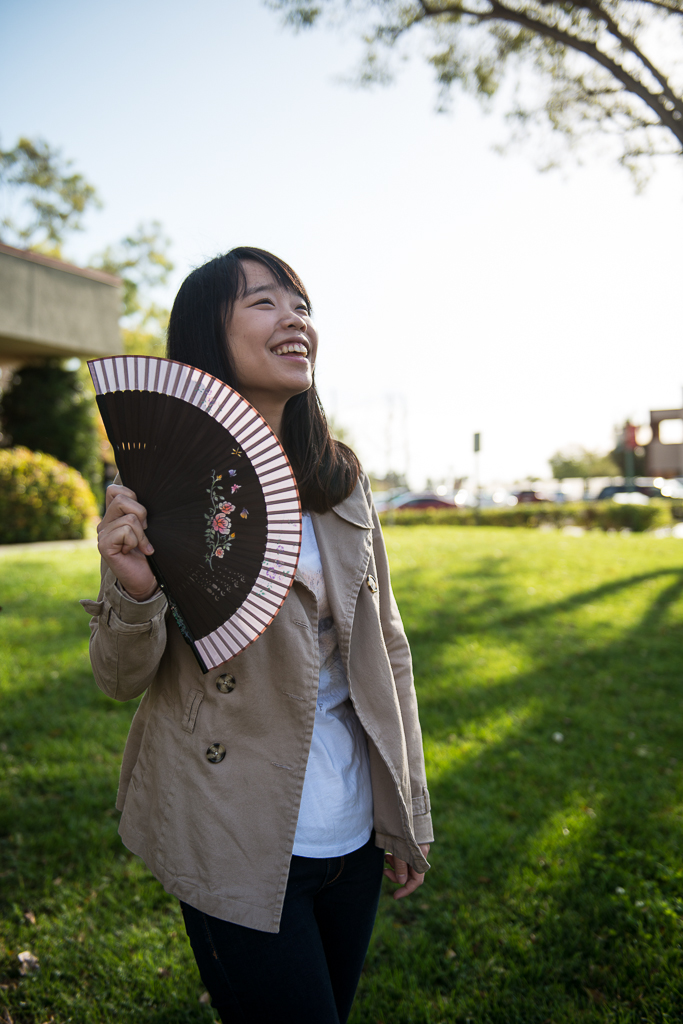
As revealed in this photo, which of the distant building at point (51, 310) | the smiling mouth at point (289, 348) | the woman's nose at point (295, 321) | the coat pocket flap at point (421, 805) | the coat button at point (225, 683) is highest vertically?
the distant building at point (51, 310)

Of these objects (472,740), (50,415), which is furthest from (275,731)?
(50,415)

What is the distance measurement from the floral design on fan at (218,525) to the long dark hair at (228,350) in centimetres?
41

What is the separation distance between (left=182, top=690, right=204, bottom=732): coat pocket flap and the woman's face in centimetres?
74

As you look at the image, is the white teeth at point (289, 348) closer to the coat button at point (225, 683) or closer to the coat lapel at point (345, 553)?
the coat lapel at point (345, 553)

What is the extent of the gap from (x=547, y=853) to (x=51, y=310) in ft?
44.9

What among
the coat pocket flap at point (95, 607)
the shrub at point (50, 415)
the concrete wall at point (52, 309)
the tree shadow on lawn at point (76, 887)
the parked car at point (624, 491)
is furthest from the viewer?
the parked car at point (624, 491)

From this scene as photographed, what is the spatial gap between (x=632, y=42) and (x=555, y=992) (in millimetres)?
8093

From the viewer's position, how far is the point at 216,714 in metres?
1.41

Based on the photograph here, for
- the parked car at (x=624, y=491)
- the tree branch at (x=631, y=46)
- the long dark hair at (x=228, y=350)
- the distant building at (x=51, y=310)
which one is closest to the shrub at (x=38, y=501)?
the distant building at (x=51, y=310)

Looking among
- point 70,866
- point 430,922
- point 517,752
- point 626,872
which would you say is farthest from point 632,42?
point 70,866

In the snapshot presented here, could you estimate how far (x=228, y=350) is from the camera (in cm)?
159

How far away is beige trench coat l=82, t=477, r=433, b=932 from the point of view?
1.34 m

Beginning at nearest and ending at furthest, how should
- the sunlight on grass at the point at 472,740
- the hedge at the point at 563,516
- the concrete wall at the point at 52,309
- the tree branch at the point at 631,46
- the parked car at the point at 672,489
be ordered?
the sunlight on grass at the point at 472,740
the tree branch at the point at 631,46
the concrete wall at the point at 52,309
the hedge at the point at 563,516
the parked car at the point at 672,489

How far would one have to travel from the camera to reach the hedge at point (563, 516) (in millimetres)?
19375
